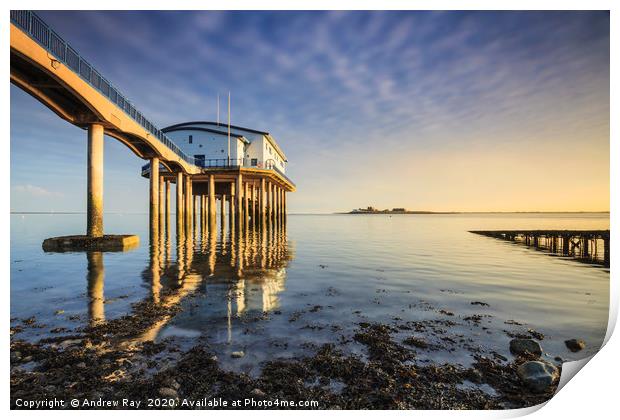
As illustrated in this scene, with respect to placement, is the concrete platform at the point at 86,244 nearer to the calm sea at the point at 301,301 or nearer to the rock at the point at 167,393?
the calm sea at the point at 301,301

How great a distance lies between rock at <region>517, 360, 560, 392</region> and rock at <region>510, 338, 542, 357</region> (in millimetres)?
771

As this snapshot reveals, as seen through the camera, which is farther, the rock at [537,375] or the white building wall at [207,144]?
the white building wall at [207,144]

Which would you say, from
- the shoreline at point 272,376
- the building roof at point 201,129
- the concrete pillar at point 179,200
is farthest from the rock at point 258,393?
the building roof at point 201,129

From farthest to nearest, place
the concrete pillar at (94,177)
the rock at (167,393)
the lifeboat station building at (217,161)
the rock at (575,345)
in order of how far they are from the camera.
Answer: the lifeboat station building at (217,161), the concrete pillar at (94,177), the rock at (575,345), the rock at (167,393)

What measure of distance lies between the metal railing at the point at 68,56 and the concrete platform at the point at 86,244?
7895 mm

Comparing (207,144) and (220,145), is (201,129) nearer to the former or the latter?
(207,144)

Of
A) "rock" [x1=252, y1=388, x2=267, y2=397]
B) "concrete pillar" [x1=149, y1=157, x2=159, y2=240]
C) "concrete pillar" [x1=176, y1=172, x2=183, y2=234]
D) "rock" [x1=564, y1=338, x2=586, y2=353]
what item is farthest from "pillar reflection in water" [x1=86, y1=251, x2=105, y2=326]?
"concrete pillar" [x1=176, y1=172, x2=183, y2=234]

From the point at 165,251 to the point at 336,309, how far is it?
13247 millimetres

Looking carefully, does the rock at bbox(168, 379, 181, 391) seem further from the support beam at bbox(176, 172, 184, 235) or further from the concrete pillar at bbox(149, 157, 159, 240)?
the support beam at bbox(176, 172, 184, 235)

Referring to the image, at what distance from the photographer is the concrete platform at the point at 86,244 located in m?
16.3

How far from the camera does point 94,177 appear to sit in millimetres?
16172

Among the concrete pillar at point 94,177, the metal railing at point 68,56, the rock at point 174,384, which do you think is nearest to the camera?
the rock at point 174,384

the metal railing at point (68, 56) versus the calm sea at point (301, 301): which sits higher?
the metal railing at point (68, 56)
